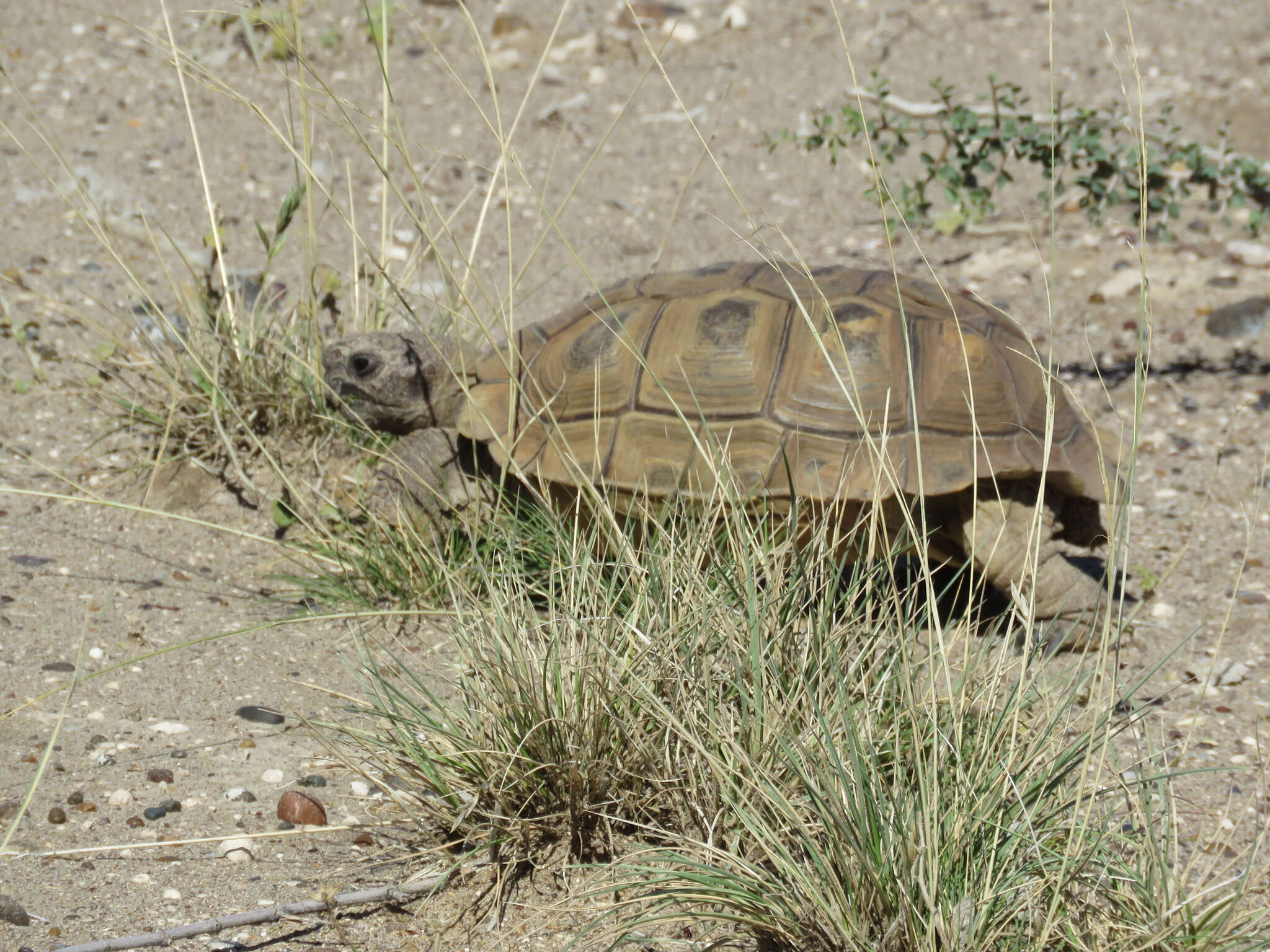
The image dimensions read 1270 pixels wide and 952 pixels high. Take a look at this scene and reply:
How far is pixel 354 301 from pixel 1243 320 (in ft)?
11.1

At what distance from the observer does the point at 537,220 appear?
18.4 ft

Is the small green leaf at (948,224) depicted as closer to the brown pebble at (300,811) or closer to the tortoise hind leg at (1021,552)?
the tortoise hind leg at (1021,552)

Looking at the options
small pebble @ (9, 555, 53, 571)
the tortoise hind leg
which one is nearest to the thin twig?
small pebble @ (9, 555, 53, 571)

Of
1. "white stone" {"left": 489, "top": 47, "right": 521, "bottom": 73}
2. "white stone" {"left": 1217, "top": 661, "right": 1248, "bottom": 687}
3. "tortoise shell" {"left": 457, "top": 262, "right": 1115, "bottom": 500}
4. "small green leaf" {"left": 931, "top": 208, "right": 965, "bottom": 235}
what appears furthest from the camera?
"white stone" {"left": 489, "top": 47, "right": 521, "bottom": 73}

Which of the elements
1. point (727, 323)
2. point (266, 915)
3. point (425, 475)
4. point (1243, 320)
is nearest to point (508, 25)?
point (1243, 320)

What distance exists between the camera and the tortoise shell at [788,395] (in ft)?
10.1

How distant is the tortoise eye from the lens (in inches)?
141

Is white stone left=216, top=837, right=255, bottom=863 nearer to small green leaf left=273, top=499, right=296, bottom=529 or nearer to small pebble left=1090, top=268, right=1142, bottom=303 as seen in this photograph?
small green leaf left=273, top=499, right=296, bottom=529

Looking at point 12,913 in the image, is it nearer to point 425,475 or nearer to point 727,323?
point 425,475

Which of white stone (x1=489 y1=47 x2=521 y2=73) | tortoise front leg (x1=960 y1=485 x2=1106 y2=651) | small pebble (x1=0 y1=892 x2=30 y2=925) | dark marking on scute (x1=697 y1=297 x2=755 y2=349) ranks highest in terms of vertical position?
white stone (x1=489 y1=47 x2=521 y2=73)

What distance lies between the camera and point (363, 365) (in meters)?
3.58

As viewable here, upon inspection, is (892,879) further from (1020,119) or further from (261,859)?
(1020,119)

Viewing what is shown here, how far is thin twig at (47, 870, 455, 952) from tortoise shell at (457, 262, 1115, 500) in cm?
122

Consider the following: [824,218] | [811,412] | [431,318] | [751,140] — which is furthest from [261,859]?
[751,140]
